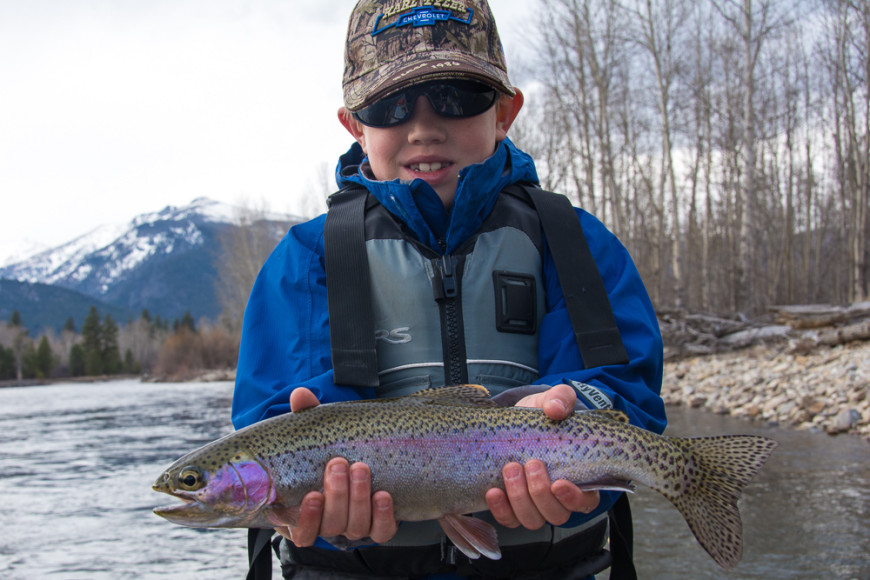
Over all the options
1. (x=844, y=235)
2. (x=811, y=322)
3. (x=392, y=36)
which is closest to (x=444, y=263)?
(x=392, y=36)

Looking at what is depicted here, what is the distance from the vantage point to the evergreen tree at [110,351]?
96562 mm

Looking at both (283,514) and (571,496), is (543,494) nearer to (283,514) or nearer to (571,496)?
(571,496)

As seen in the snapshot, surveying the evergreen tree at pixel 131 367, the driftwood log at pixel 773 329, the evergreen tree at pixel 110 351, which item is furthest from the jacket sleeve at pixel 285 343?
the evergreen tree at pixel 110 351

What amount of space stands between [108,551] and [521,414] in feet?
21.2

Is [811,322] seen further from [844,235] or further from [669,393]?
[844,235]

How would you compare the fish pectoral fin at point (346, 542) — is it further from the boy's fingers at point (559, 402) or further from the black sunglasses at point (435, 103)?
the black sunglasses at point (435, 103)

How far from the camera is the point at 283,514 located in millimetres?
1978

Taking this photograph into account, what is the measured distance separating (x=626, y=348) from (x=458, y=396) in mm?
622

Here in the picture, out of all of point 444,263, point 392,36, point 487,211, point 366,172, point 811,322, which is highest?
point 392,36

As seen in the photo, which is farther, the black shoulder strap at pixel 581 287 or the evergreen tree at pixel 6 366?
the evergreen tree at pixel 6 366

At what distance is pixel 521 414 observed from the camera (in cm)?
207

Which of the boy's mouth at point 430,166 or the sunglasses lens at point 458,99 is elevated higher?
the sunglasses lens at point 458,99

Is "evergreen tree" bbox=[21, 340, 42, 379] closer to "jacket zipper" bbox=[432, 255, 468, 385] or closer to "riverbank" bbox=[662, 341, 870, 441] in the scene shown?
"riverbank" bbox=[662, 341, 870, 441]

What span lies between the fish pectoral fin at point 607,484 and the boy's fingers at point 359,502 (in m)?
0.62
